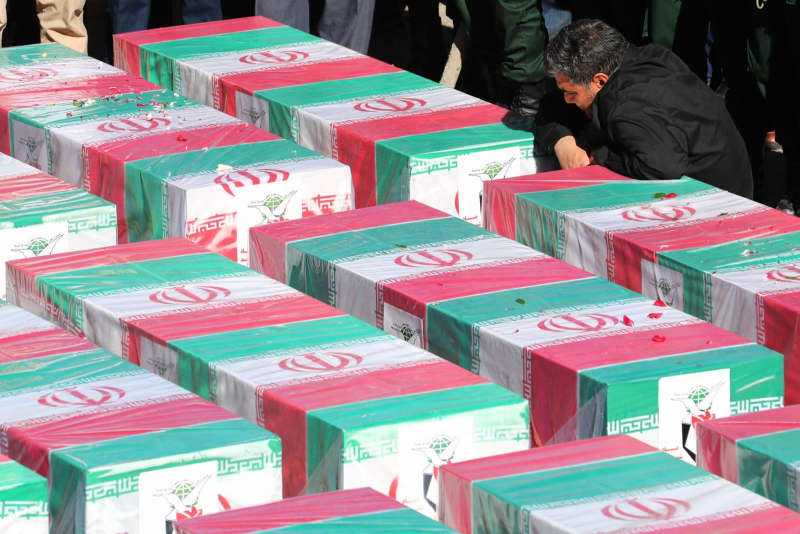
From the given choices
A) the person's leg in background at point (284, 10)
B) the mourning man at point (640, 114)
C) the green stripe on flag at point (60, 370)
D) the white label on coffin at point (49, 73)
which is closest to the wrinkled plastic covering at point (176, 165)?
the white label on coffin at point (49, 73)

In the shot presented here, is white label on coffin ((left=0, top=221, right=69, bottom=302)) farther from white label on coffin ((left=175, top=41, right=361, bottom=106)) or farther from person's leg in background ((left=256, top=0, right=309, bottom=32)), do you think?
person's leg in background ((left=256, top=0, right=309, bottom=32))

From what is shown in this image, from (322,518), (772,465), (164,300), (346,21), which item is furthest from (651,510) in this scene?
(346,21)

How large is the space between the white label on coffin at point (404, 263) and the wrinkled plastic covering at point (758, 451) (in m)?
1.15

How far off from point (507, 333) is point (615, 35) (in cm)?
176

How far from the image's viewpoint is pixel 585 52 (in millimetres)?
6520

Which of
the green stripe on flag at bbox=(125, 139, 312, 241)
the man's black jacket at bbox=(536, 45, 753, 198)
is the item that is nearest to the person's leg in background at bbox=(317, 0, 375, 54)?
the green stripe on flag at bbox=(125, 139, 312, 241)

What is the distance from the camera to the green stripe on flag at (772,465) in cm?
449

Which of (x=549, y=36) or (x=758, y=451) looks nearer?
(x=758, y=451)

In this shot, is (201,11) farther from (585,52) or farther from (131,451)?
(131,451)

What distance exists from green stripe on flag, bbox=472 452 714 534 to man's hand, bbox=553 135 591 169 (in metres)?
2.24

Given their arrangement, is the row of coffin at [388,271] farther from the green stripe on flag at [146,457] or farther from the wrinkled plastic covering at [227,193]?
the green stripe on flag at [146,457]

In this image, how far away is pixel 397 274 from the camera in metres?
5.59

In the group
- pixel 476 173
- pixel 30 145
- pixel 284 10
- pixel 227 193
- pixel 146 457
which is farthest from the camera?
pixel 284 10

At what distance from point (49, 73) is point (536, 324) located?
119 inches
